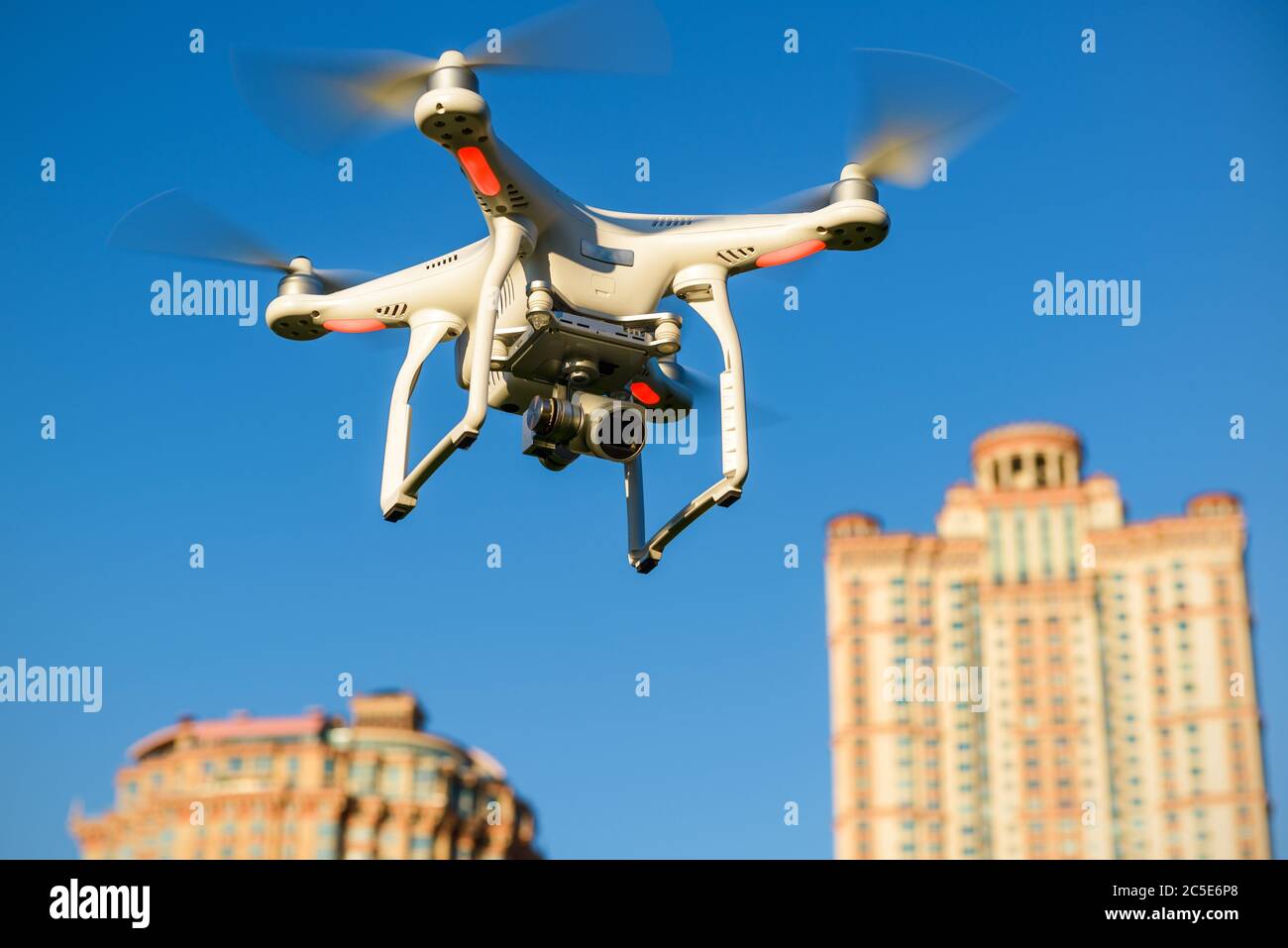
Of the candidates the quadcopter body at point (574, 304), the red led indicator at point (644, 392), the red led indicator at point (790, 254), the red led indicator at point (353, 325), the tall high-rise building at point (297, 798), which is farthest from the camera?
the tall high-rise building at point (297, 798)

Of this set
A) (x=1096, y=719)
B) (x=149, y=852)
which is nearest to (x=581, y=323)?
(x=149, y=852)

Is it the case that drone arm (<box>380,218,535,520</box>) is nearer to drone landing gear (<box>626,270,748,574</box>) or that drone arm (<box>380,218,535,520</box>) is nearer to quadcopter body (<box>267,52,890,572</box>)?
quadcopter body (<box>267,52,890,572</box>)

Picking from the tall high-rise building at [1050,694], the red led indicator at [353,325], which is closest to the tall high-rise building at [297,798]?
the tall high-rise building at [1050,694]

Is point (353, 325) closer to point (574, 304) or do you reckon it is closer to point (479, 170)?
point (574, 304)

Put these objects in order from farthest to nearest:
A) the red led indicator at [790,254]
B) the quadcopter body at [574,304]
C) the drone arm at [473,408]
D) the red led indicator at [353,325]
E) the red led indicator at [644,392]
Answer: the red led indicator at [353,325] → the red led indicator at [790,254] → the red led indicator at [644,392] → the quadcopter body at [574,304] → the drone arm at [473,408]

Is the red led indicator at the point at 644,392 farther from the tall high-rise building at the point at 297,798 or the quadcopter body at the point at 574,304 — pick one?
the tall high-rise building at the point at 297,798

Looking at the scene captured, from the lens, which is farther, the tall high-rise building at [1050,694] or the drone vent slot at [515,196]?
the tall high-rise building at [1050,694]
